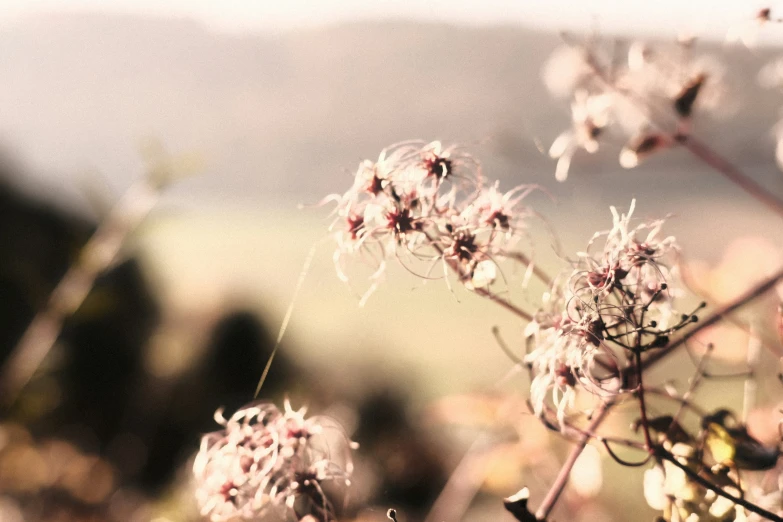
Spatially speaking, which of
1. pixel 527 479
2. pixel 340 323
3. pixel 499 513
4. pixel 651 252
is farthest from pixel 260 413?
pixel 340 323

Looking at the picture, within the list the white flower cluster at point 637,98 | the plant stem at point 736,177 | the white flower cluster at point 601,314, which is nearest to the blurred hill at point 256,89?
the white flower cluster at point 637,98

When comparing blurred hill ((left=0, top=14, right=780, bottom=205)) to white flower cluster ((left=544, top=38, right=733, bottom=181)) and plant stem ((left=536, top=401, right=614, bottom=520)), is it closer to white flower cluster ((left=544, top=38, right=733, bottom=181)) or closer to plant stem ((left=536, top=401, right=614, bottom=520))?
white flower cluster ((left=544, top=38, right=733, bottom=181))

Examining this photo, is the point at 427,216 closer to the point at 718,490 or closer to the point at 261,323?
the point at 718,490

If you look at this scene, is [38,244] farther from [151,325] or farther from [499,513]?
[499,513]

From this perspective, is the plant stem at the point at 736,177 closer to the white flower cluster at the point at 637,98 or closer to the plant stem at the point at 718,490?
the white flower cluster at the point at 637,98

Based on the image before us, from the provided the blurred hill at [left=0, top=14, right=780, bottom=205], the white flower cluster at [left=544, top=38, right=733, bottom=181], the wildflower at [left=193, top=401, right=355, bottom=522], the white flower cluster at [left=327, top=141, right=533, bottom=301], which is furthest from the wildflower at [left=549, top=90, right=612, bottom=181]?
the blurred hill at [left=0, top=14, right=780, bottom=205]

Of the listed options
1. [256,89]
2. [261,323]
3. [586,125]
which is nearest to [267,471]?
[586,125]
